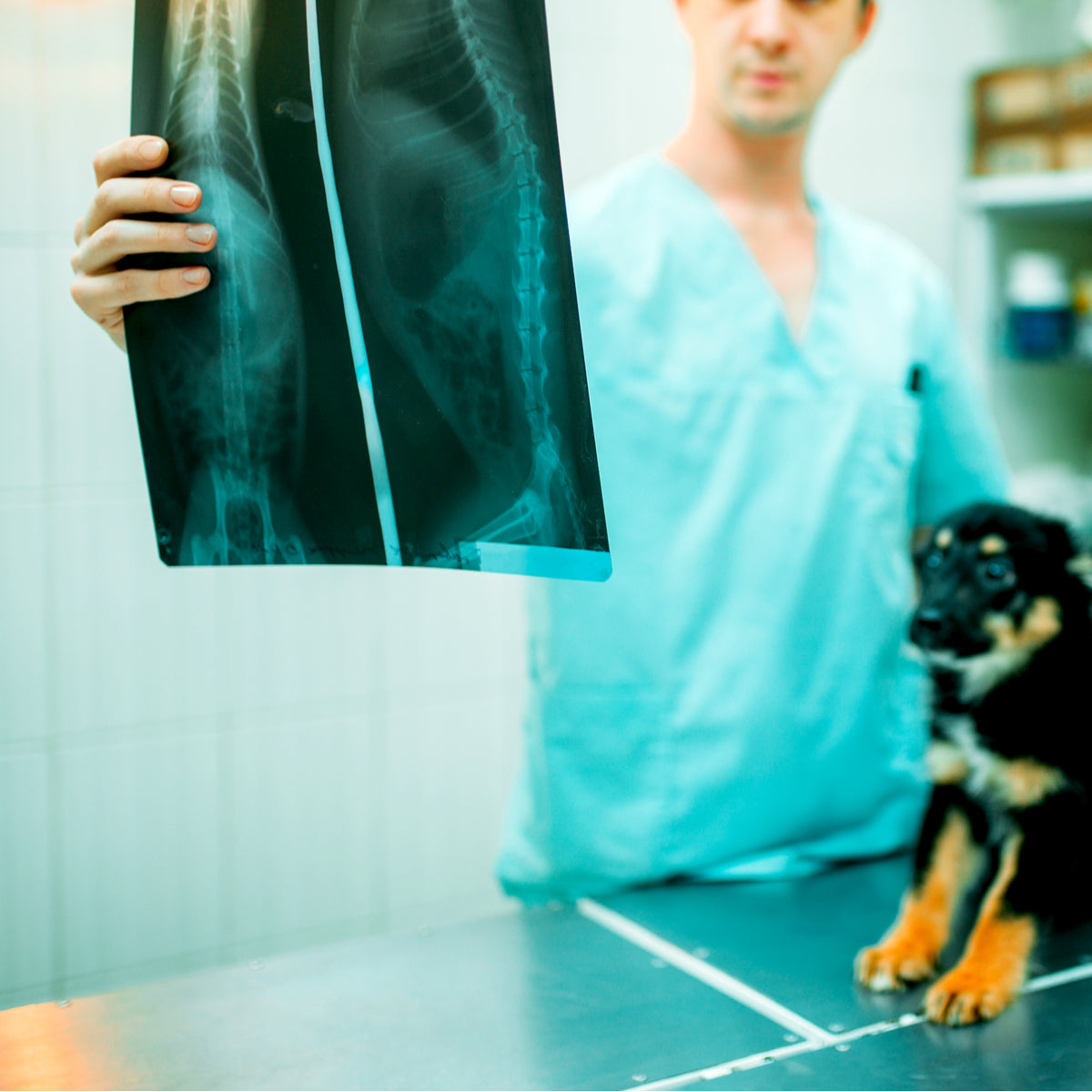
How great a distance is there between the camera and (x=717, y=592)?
43.5 inches

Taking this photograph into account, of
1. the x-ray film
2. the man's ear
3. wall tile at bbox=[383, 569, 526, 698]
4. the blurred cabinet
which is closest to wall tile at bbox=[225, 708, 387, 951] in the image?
wall tile at bbox=[383, 569, 526, 698]

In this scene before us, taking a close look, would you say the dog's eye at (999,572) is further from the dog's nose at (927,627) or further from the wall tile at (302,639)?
the wall tile at (302,639)

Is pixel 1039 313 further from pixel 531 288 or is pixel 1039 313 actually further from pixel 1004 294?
pixel 531 288

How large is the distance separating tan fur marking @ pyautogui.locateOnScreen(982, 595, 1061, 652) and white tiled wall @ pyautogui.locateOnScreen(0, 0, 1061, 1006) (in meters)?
0.61

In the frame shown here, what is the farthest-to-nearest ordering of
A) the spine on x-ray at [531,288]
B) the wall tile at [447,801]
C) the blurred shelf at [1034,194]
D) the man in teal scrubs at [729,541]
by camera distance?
the blurred shelf at [1034,194] < the wall tile at [447,801] < the man in teal scrubs at [729,541] < the spine on x-ray at [531,288]

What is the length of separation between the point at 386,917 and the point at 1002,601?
84 centimetres

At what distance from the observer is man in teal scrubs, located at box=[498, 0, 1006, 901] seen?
1.09m

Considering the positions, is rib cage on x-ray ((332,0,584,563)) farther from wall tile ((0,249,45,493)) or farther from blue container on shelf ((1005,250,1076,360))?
blue container on shelf ((1005,250,1076,360))

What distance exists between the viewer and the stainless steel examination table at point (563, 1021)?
74 centimetres

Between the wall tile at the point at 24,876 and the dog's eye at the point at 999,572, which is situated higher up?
the dog's eye at the point at 999,572

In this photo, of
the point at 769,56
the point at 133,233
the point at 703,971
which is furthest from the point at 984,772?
the point at 133,233

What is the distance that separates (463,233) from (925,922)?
2.14ft

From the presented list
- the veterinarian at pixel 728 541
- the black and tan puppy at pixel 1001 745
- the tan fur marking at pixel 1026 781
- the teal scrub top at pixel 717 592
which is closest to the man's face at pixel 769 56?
the veterinarian at pixel 728 541

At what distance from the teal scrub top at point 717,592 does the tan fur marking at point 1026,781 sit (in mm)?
137
